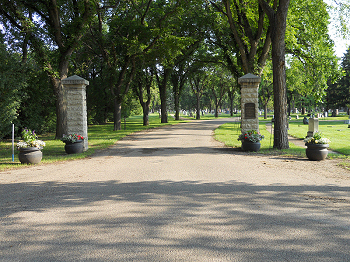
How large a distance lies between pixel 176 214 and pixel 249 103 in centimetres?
1002

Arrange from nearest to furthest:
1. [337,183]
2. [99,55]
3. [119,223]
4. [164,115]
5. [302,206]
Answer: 1. [119,223]
2. [302,206]
3. [337,183]
4. [99,55]
5. [164,115]

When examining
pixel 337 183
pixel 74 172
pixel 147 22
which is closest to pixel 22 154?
pixel 74 172

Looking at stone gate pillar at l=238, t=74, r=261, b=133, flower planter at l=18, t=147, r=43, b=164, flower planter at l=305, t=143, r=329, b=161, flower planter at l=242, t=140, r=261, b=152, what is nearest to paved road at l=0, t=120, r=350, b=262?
flower planter at l=18, t=147, r=43, b=164

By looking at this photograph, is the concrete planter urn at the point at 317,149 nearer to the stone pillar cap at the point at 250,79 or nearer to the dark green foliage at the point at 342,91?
the stone pillar cap at the point at 250,79

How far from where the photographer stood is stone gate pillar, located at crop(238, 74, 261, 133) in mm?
13633

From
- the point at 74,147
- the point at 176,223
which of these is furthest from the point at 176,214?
the point at 74,147

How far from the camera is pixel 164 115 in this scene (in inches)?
1451

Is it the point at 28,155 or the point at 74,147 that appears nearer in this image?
the point at 28,155

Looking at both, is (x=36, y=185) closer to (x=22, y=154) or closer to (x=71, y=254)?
(x=22, y=154)

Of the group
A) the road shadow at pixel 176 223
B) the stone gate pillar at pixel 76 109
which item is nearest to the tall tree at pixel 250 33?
the stone gate pillar at pixel 76 109

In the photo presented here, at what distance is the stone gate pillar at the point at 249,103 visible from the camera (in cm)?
1363

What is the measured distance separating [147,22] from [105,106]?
17.5 metres

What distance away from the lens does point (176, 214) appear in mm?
4883

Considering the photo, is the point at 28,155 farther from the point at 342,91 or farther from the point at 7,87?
the point at 342,91
